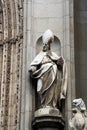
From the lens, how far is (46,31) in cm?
1213

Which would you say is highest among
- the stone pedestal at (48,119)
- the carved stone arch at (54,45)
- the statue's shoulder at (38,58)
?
the carved stone arch at (54,45)

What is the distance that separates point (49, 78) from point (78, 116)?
114 cm

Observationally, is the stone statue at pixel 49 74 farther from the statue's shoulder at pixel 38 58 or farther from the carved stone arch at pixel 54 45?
the carved stone arch at pixel 54 45

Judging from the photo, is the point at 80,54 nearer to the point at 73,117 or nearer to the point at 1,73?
the point at 73,117

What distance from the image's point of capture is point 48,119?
11141mm

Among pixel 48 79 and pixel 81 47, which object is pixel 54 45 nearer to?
pixel 81 47

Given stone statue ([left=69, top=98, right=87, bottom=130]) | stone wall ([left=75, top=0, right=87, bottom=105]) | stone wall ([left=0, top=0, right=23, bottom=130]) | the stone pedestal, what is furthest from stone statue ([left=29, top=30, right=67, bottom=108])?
stone wall ([left=0, top=0, right=23, bottom=130])

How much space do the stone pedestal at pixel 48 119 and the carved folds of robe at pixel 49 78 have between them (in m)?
0.18

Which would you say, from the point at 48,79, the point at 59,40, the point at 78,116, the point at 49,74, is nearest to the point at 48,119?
the point at 78,116

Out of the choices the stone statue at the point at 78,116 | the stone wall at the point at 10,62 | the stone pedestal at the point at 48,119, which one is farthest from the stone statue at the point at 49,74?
the stone wall at the point at 10,62

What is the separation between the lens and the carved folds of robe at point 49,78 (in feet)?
37.4

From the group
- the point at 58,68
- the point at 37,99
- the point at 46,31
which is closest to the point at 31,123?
the point at 37,99

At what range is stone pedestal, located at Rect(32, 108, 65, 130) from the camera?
11.1 meters

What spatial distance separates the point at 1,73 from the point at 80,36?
27.4 ft
